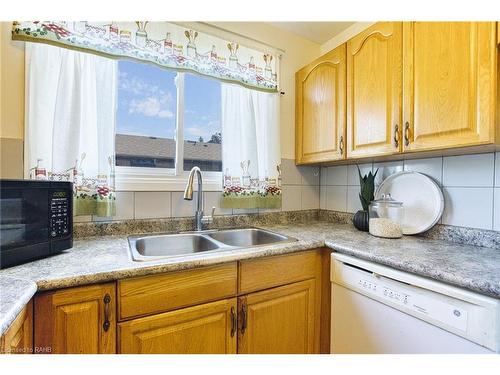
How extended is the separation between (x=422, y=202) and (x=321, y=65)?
105 cm

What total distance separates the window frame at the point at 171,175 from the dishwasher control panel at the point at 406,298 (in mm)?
945

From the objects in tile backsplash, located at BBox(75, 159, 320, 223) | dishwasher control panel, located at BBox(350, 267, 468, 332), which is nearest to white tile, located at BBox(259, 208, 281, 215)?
tile backsplash, located at BBox(75, 159, 320, 223)

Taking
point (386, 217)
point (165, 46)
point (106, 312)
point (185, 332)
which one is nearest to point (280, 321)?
point (185, 332)

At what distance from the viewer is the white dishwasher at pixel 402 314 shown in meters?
0.77

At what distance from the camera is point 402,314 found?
3.12 feet

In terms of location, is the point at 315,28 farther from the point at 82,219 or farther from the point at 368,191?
the point at 82,219

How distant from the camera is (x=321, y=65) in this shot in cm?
169

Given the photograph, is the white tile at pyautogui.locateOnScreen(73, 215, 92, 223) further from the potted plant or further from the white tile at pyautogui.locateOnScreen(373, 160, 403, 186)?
the white tile at pyautogui.locateOnScreen(373, 160, 403, 186)

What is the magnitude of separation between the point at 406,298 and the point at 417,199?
70cm

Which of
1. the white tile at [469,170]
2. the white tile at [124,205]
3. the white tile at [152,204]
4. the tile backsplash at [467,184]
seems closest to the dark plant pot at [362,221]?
the tile backsplash at [467,184]

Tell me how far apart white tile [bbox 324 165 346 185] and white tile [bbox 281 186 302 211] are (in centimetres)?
24

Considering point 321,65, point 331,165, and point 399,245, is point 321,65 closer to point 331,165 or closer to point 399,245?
point 331,165

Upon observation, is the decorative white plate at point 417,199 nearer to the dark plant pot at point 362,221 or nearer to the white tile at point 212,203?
the dark plant pot at point 362,221
